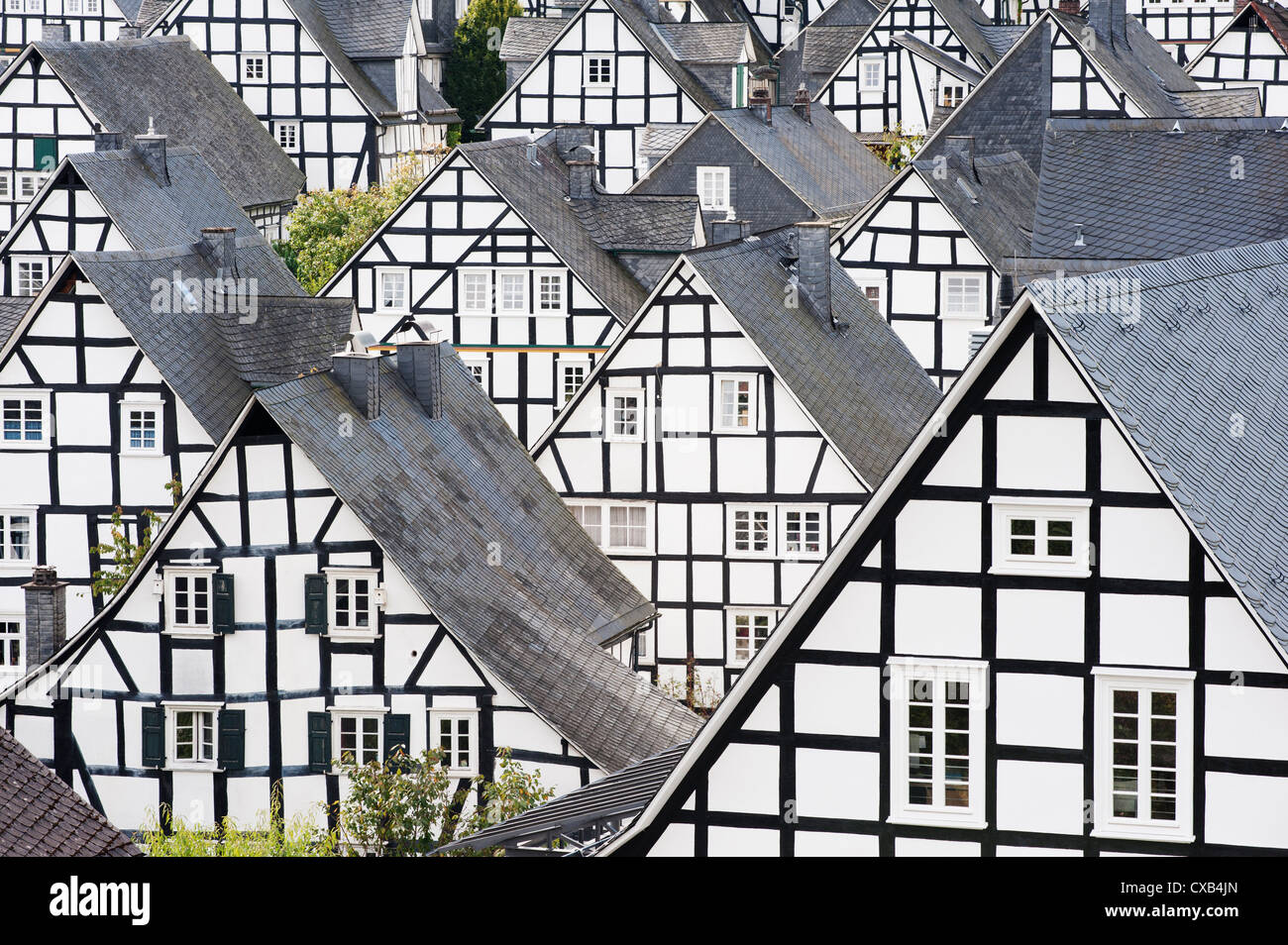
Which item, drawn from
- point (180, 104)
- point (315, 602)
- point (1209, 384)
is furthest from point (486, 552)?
point (180, 104)

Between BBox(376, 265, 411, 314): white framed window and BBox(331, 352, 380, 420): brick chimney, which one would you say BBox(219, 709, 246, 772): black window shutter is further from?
BBox(376, 265, 411, 314): white framed window

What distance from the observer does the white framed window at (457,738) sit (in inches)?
1288

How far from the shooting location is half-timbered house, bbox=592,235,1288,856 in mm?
20016

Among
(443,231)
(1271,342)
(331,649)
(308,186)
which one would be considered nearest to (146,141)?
(443,231)

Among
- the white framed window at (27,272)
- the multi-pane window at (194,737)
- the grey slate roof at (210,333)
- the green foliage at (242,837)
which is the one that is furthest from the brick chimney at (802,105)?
the green foliage at (242,837)

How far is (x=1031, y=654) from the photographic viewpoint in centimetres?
2048

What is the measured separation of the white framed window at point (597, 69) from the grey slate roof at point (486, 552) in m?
38.0

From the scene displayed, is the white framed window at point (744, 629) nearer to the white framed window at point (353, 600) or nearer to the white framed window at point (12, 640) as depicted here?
the white framed window at point (353, 600)

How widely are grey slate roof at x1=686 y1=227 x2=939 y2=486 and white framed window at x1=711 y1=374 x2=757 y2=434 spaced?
2.46ft

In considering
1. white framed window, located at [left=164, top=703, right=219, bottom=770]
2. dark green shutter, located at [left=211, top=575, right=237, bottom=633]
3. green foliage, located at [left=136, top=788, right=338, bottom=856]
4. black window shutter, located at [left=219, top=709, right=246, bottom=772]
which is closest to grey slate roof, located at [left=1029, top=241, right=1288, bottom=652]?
green foliage, located at [left=136, top=788, right=338, bottom=856]

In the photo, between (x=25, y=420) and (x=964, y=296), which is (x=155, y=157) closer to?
(x=25, y=420)

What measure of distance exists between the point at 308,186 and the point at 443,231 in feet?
88.9

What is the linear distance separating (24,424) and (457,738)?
44.1ft

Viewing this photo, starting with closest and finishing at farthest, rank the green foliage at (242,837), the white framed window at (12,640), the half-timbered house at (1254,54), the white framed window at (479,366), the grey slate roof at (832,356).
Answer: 1. the green foliage at (242,837)
2. the white framed window at (12,640)
3. the grey slate roof at (832,356)
4. the white framed window at (479,366)
5. the half-timbered house at (1254,54)
